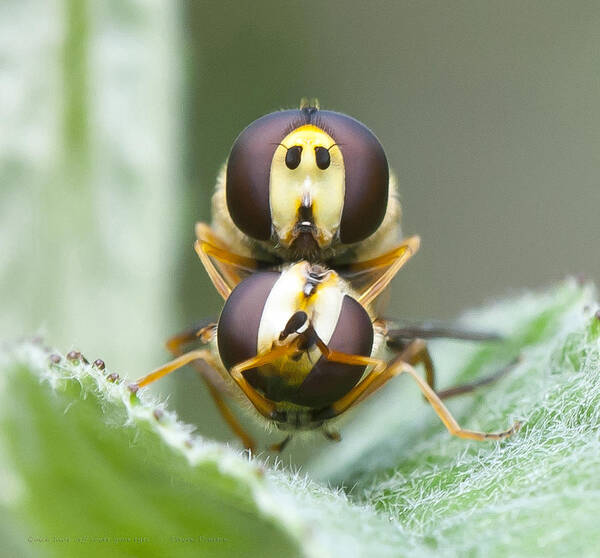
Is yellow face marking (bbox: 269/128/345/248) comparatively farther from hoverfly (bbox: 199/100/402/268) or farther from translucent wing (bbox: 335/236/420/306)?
translucent wing (bbox: 335/236/420/306)

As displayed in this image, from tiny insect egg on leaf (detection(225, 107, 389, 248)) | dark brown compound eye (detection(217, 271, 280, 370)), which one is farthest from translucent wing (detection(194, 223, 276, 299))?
dark brown compound eye (detection(217, 271, 280, 370))

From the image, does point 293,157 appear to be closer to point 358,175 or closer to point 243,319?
point 358,175

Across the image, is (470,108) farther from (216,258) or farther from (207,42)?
(216,258)

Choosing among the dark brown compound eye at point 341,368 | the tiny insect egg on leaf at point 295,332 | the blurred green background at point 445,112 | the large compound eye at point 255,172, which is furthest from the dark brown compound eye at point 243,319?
the blurred green background at point 445,112

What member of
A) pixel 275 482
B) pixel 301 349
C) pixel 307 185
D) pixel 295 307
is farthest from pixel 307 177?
pixel 275 482

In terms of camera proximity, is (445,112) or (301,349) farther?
(445,112)

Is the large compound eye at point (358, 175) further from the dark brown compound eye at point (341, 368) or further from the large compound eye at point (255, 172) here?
the dark brown compound eye at point (341, 368)

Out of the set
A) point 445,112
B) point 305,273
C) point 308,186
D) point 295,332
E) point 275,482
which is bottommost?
point 445,112
